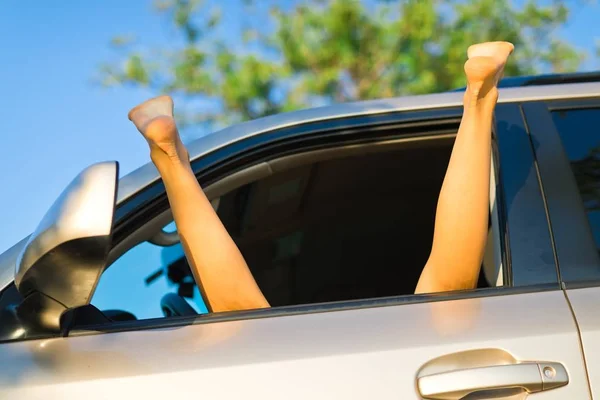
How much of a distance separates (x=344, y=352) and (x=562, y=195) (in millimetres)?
655

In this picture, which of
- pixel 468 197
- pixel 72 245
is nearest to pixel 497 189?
pixel 468 197

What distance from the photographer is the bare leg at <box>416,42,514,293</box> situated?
1798 mm

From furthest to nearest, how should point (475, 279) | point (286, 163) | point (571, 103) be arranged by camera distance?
point (286, 163)
point (571, 103)
point (475, 279)

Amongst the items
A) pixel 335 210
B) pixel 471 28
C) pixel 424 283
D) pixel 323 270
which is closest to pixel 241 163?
pixel 424 283

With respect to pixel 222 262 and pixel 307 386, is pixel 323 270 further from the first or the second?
pixel 307 386

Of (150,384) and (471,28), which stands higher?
(471,28)

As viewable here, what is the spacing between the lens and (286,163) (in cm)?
213

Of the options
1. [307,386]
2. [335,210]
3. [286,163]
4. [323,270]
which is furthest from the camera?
[323,270]

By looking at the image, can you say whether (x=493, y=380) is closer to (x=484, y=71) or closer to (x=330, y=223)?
(x=484, y=71)

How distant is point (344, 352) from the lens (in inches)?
58.2

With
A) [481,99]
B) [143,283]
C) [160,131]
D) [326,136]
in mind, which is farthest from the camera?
[143,283]

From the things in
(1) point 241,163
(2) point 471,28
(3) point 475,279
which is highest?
(2) point 471,28

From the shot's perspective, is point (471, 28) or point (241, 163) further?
point (471, 28)

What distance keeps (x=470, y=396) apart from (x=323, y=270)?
6.10ft
